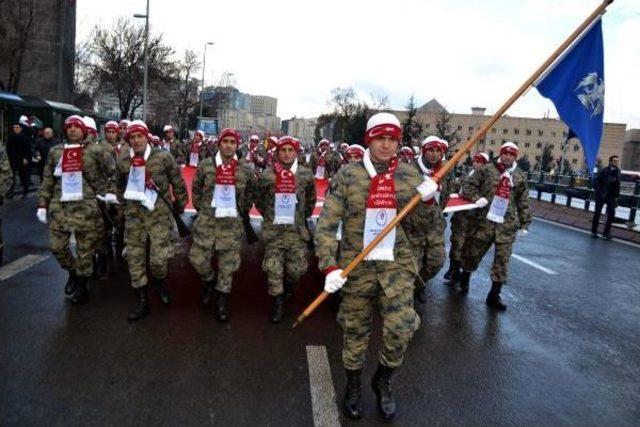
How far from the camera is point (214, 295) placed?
6301 millimetres

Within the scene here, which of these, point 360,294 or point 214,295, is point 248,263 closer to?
point 214,295

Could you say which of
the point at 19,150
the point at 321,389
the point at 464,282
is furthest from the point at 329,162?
the point at 321,389

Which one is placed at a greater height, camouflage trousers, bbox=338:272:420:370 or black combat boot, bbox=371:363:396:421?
camouflage trousers, bbox=338:272:420:370

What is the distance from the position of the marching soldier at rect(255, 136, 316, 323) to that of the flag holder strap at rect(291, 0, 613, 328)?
1919 mm

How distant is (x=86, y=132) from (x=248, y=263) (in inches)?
127

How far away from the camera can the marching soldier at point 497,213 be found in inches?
264

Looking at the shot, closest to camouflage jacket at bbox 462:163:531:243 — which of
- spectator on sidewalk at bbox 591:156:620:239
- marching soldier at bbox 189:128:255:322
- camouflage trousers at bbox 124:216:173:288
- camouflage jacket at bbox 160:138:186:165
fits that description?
marching soldier at bbox 189:128:255:322

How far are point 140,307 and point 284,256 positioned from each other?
5.23 feet

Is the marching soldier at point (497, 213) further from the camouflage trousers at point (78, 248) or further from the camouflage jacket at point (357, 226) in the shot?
the camouflage trousers at point (78, 248)

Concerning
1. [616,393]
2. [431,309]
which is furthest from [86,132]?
[616,393]

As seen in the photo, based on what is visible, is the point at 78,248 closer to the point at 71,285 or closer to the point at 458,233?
the point at 71,285

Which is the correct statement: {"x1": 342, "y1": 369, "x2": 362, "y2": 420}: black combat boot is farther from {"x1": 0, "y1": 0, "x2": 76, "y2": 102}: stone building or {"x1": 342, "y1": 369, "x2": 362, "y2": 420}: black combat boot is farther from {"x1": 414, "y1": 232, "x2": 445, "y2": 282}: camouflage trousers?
{"x1": 0, "y1": 0, "x2": 76, "y2": 102}: stone building

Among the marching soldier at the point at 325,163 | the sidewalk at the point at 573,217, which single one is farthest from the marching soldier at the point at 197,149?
the sidewalk at the point at 573,217

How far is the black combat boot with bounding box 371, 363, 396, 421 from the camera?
3.68 metres
